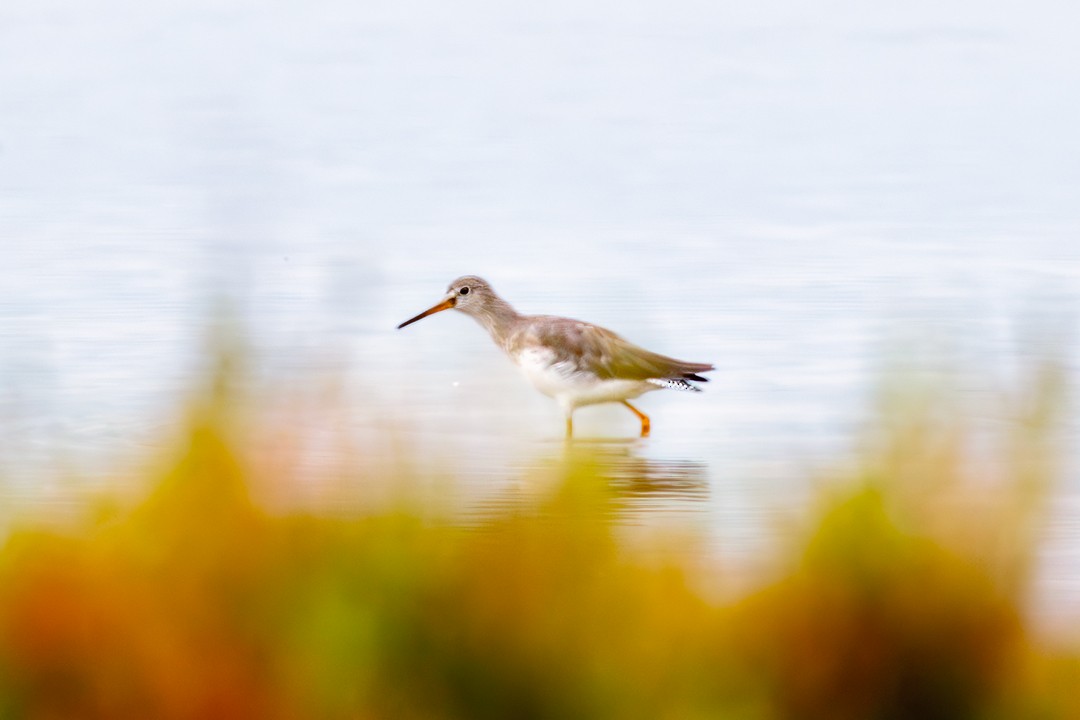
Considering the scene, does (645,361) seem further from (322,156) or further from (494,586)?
(322,156)

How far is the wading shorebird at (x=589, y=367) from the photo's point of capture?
11523mm

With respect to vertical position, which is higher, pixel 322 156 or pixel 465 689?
pixel 322 156

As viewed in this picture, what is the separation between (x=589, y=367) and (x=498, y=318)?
1.21 meters

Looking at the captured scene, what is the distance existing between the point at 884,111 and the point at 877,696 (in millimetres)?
23613

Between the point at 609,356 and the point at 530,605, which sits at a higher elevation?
the point at 609,356

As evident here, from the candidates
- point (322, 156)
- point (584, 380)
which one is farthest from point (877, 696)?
point (322, 156)

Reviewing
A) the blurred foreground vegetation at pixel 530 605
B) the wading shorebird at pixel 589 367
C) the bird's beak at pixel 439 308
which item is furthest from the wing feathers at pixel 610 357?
the blurred foreground vegetation at pixel 530 605

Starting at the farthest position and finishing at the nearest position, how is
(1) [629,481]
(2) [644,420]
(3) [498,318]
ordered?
1. (3) [498,318]
2. (2) [644,420]
3. (1) [629,481]

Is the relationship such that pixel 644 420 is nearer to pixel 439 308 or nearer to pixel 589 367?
pixel 589 367

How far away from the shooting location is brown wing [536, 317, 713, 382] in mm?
11562

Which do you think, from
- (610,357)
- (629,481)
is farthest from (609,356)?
(629,481)

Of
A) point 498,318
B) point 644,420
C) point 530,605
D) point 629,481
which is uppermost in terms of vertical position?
point 498,318

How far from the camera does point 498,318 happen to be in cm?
1269

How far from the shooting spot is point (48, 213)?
61.8ft
